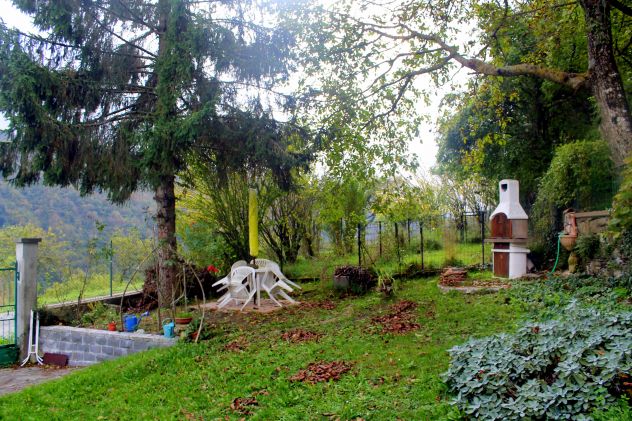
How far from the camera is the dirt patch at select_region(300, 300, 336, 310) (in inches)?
319

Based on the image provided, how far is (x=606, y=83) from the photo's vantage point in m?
6.00

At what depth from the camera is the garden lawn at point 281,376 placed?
12.3 feet

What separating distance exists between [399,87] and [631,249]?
4.47 m

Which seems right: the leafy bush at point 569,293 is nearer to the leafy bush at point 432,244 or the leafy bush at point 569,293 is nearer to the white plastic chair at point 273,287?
the white plastic chair at point 273,287

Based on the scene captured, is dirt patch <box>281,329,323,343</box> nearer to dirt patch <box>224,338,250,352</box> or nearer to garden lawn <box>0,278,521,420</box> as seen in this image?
garden lawn <box>0,278,521,420</box>

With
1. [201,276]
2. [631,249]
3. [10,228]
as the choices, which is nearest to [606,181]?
[631,249]

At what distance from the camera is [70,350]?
718 centimetres

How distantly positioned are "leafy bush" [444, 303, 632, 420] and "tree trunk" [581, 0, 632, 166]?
3066mm

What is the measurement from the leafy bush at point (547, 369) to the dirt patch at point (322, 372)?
122cm

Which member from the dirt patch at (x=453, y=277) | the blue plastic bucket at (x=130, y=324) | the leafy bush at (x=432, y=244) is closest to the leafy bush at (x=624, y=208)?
the dirt patch at (x=453, y=277)

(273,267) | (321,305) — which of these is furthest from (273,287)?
(321,305)

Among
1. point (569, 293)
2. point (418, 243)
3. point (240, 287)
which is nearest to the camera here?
point (569, 293)

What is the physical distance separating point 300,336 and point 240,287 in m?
2.67

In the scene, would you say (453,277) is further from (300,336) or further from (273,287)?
(300,336)
